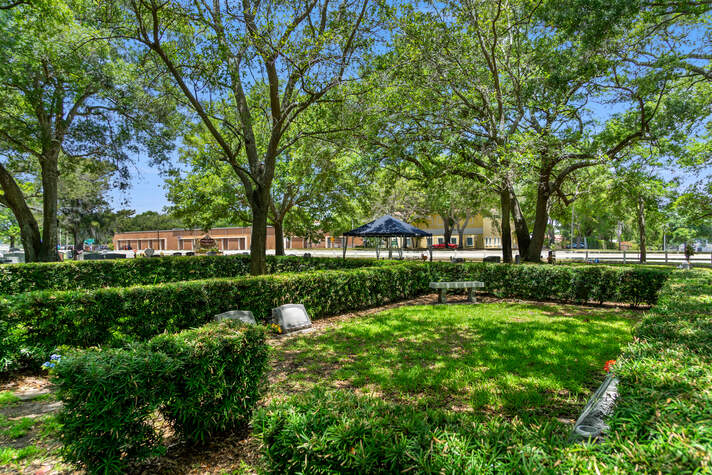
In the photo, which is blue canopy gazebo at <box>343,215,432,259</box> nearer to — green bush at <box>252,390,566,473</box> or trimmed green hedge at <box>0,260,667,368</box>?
trimmed green hedge at <box>0,260,667,368</box>

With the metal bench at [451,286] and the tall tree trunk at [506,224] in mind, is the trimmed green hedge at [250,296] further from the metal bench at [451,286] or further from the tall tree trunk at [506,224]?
the tall tree trunk at [506,224]

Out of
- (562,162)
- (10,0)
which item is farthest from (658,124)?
(10,0)

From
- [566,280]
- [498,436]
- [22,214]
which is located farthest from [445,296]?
[22,214]

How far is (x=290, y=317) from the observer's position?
766 cm

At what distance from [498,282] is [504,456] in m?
10.9

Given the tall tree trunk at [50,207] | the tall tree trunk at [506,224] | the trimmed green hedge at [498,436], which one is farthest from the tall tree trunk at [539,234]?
the tall tree trunk at [50,207]

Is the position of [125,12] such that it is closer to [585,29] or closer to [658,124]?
[585,29]

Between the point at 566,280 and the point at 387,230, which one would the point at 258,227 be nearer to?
the point at 387,230

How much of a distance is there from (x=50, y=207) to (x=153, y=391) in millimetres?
17069

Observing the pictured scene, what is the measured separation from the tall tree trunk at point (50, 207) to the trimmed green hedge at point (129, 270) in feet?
13.3

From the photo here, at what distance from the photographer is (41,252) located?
49.3ft

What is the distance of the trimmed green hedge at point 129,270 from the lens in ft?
35.7

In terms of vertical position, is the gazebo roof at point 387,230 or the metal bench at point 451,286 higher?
the gazebo roof at point 387,230

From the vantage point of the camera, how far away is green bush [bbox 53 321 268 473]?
7.75 feet
